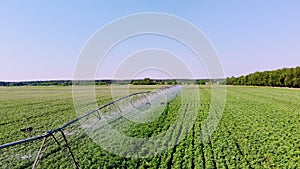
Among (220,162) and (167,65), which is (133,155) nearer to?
(220,162)

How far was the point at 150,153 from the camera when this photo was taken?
7.85 meters

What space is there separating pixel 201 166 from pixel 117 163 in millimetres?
2193

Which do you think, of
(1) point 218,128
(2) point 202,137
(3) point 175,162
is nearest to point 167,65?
(1) point 218,128

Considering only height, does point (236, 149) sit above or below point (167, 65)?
below

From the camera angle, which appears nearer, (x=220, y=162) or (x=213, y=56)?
(x=220, y=162)

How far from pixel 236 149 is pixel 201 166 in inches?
86.5

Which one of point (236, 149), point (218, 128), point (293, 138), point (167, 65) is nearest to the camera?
point (236, 149)

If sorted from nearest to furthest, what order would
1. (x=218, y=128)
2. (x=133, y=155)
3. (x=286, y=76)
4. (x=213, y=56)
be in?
(x=133, y=155)
(x=213, y=56)
(x=218, y=128)
(x=286, y=76)

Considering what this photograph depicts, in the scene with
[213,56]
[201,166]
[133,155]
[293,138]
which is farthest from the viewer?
[213,56]

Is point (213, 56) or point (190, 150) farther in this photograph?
point (213, 56)

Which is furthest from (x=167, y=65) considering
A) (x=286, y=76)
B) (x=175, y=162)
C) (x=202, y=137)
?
(x=286, y=76)

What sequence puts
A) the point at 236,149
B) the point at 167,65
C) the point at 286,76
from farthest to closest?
the point at 286,76 < the point at 167,65 < the point at 236,149

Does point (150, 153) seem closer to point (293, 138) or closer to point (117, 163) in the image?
point (117, 163)

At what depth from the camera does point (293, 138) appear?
9.62 meters
